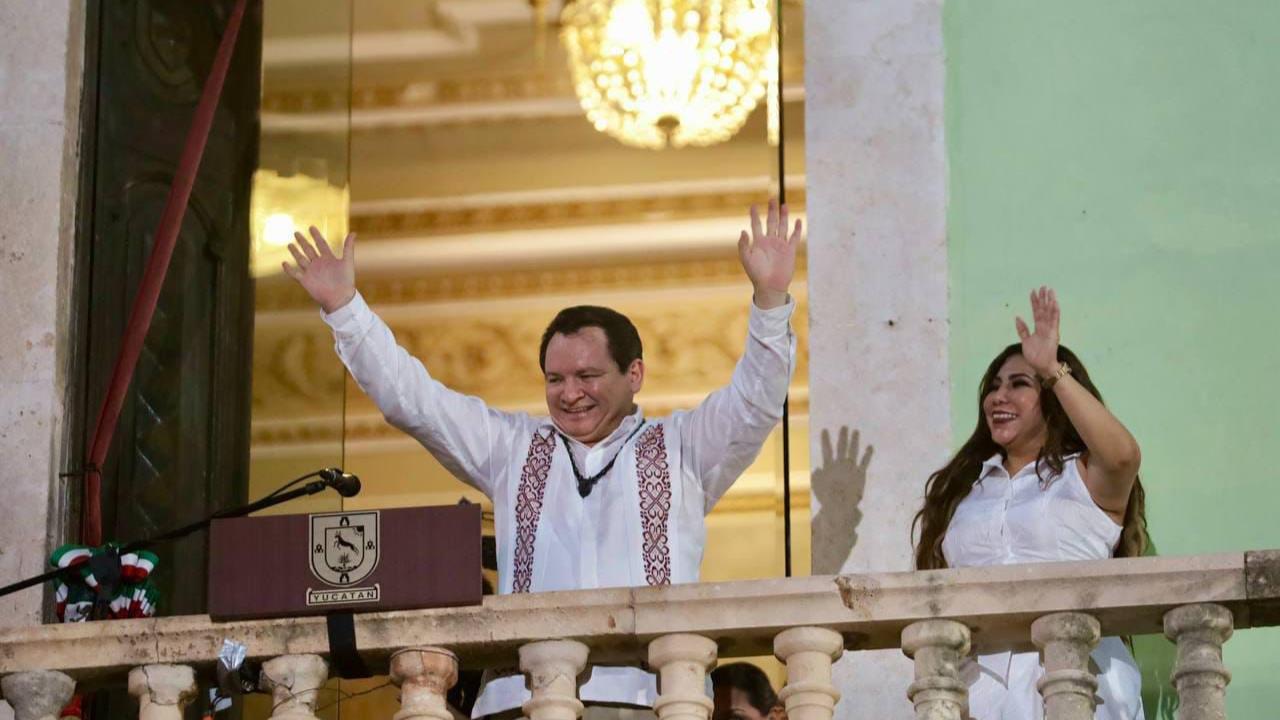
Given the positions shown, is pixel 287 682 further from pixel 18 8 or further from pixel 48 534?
pixel 18 8

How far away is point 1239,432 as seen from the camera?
7969 millimetres

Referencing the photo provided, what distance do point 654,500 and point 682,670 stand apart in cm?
74

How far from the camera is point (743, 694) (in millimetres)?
7668

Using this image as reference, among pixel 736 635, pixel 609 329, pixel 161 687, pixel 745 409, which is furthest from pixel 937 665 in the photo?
pixel 161 687

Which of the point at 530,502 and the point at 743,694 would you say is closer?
the point at 530,502

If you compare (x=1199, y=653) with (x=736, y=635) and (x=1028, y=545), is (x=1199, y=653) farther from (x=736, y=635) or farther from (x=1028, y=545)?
(x=736, y=635)

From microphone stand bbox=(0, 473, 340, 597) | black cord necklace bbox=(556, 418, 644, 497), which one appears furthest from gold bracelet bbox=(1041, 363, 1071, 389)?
microphone stand bbox=(0, 473, 340, 597)

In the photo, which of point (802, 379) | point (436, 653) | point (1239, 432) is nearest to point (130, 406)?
point (802, 379)

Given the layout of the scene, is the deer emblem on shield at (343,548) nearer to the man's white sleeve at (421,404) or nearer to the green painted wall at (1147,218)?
the man's white sleeve at (421,404)

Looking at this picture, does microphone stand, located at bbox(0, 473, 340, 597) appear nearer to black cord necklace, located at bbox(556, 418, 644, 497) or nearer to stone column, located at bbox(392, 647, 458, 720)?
stone column, located at bbox(392, 647, 458, 720)

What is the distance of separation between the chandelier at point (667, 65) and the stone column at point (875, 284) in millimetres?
606

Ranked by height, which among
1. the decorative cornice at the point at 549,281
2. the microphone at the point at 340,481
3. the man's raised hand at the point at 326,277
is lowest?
the microphone at the point at 340,481

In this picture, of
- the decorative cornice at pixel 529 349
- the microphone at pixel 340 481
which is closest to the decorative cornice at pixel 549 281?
the decorative cornice at pixel 529 349

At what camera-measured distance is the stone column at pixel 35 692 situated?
6.52 metres
